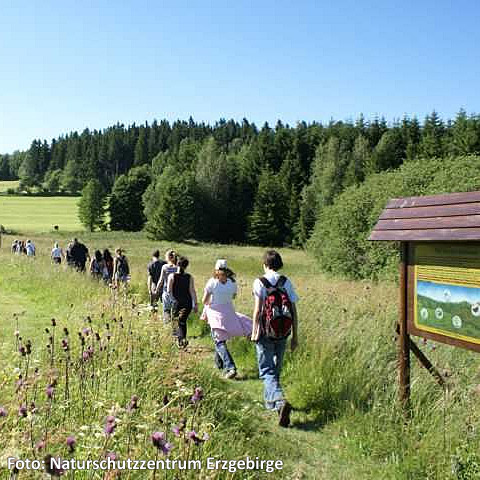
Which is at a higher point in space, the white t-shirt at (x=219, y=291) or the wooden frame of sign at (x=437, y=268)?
the wooden frame of sign at (x=437, y=268)

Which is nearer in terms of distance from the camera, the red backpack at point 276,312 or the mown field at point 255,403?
the mown field at point 255,403

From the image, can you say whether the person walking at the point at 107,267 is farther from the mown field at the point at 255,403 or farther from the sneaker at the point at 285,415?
the sneaker at the point at 285,415

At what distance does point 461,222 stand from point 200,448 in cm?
289

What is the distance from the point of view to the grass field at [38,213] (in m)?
78.7

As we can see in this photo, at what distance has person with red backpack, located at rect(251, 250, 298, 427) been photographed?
19.9 ft

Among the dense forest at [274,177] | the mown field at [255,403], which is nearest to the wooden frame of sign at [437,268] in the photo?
the mown field at [255,403]

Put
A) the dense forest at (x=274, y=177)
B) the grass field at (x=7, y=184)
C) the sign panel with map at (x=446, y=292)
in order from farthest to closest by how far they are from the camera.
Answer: the grass field at (x=7, y=184)
the dense forest at (x=274, y=177)
the sign panel with map at (x=446, y=292)

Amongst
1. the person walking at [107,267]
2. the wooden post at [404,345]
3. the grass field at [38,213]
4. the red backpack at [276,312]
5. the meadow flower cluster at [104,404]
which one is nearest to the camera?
the meadow flower cluster at [104,404]

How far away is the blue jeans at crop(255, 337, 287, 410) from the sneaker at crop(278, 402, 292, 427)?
36 centimetres

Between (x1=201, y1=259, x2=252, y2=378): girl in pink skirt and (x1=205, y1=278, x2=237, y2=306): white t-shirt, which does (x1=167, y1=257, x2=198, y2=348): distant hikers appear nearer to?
(x1=201, y1=259, x2=252, y2=378): girl in pink skirt

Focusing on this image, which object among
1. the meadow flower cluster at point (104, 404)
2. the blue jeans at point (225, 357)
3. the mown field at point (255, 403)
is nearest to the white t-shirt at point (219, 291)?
the blue jeans at point (225, 357)

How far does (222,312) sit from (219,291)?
297 mm

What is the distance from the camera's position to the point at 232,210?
7950cm

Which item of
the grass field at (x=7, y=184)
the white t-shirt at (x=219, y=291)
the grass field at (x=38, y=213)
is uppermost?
the grass field at (x=7, y=184)
